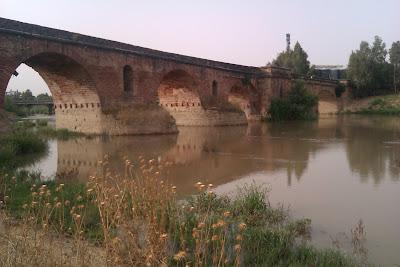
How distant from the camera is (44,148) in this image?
Answer: 50.5 feet

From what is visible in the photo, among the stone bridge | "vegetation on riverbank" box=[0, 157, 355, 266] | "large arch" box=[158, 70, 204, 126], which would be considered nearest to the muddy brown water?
"vegetation on riverbank" box=[0, 157, 355, 266]

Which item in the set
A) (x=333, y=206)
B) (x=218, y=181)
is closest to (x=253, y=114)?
(x=218, y=181)

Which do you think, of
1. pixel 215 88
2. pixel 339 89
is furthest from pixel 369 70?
pixel 215 88

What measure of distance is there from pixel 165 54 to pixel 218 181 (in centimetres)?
1611

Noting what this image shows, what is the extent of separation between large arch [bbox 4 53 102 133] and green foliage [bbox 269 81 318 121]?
17.7 m

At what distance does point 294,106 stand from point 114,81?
17797mm

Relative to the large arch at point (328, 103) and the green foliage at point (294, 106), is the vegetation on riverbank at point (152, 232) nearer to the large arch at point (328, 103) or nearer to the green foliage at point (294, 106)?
the green foliage at point (294, 106)

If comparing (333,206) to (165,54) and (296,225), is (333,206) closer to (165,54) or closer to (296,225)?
(296,225)

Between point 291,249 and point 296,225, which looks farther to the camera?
point 296,225

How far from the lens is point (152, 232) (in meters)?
3.83

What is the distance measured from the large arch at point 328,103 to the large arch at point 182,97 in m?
27.0

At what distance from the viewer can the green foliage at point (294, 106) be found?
3456 cm

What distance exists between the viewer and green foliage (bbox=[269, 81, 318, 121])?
34.6 m

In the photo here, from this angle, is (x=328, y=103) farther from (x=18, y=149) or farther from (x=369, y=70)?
(x=18, y=149)
